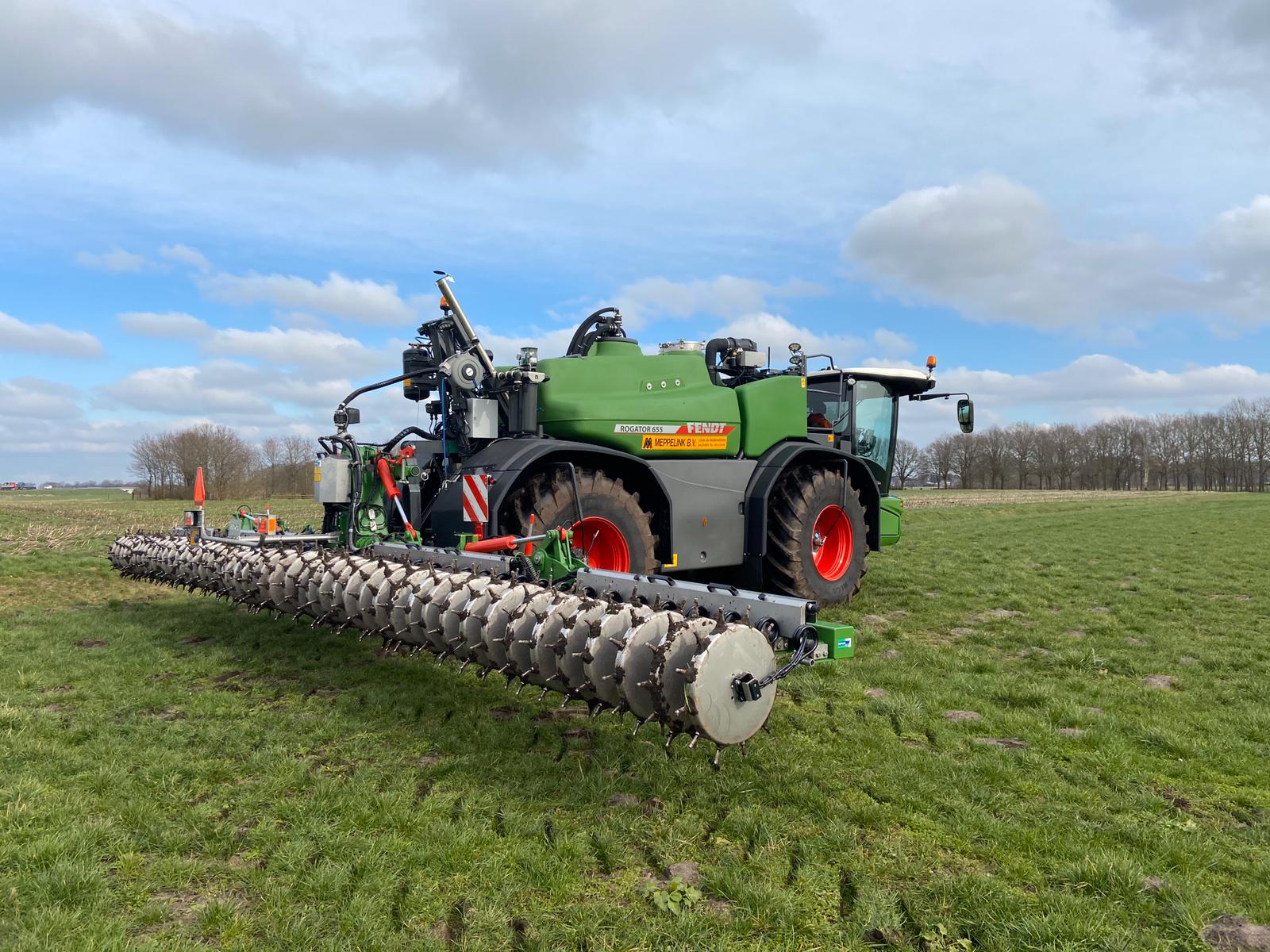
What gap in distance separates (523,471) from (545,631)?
2518mm

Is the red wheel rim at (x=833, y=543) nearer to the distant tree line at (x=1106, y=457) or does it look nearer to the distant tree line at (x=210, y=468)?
the distant tree line at (x=210, y=468)

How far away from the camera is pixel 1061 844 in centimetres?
362

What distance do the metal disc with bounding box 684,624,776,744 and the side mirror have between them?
25.5 ft

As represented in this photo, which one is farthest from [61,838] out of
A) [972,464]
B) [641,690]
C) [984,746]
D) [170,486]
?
[972,464]

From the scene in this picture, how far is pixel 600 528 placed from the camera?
7.28 meters

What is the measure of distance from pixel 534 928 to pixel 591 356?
18.6ft

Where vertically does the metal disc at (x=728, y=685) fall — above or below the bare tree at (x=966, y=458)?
below

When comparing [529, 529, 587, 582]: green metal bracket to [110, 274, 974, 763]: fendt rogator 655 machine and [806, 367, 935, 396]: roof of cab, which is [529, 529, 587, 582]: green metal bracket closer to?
[110, 274, 974, 763]: fendt rogator 655 machine

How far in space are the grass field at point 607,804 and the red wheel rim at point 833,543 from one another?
2.04m

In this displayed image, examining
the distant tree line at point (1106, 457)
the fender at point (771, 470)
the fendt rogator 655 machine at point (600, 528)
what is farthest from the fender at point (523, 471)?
the distant tree line at point (1106, 457)

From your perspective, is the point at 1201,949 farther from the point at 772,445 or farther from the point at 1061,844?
the point at 772,445

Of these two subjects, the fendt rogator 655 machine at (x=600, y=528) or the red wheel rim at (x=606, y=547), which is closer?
the fendt rogator 655 machine at (x=600, y=528)

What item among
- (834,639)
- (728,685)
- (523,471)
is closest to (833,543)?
(523,471)

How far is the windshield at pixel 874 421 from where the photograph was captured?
10672 millimetres
